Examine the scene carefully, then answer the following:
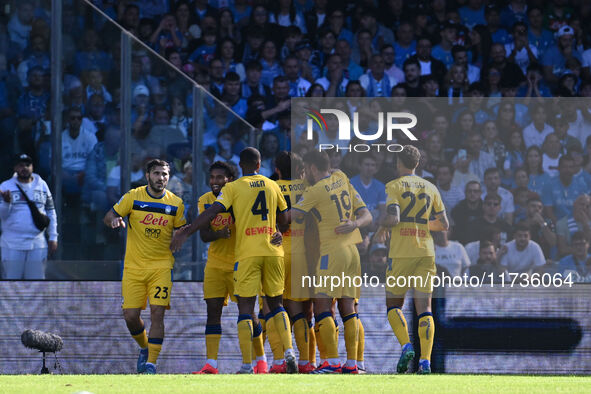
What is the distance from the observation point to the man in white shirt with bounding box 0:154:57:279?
27.6ft

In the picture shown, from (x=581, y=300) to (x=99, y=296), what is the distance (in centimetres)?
406

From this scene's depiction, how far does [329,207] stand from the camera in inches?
322

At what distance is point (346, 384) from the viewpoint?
659 cm

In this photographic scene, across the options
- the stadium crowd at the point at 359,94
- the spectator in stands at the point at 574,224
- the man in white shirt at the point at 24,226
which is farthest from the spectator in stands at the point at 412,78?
the man in white shirt at the point at 24,226

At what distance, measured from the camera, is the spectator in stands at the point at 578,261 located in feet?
29.1

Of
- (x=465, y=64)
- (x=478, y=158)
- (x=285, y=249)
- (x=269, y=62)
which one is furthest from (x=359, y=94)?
(x=285, y=249)

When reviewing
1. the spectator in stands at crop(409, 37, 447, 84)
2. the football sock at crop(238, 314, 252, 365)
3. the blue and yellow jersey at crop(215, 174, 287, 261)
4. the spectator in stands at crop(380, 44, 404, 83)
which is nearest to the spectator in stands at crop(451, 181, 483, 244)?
the blue and yellow jersey at crop(215, 174, 287, 261)

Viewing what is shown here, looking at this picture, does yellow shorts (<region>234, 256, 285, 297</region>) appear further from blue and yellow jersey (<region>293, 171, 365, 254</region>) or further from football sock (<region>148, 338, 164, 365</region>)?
football sock (<region>148, 338, 164, 365</region>)

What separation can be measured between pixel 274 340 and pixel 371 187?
177cm

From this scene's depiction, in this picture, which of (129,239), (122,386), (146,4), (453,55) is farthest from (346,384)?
(146,4)

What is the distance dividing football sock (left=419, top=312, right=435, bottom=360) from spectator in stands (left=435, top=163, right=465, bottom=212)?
1.72 m

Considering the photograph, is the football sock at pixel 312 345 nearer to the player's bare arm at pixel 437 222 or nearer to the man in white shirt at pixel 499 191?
the player's bare arm at pixel 437 222

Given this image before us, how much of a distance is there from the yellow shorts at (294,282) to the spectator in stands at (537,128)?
2965mm

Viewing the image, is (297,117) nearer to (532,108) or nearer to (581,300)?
(532,108)
